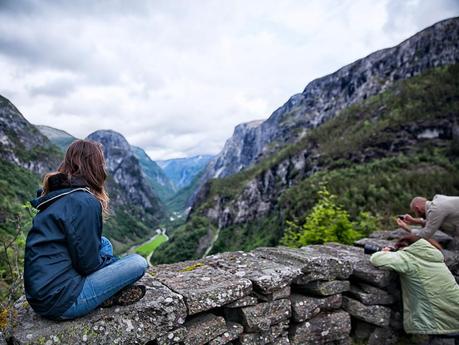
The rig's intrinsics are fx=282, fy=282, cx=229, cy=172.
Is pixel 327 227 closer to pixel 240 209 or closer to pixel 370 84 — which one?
pixel 240 209

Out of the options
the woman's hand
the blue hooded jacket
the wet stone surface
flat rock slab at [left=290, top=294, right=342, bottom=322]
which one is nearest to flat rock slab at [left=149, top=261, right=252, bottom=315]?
flat rock slab at [left=290, top=294, right=342, bottom=322]

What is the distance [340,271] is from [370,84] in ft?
635

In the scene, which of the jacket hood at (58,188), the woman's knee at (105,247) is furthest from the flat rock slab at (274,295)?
the jacket hood at (58,188)

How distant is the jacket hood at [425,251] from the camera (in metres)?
4.73

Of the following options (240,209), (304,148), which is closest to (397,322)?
(240,209)

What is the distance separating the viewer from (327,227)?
31.0 feet

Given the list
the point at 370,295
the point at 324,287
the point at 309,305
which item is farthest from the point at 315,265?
the point at 370,295

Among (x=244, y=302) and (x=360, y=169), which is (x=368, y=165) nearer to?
(x=360, y=169)

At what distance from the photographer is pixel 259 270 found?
4.58 metres

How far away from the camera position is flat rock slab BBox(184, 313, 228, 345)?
11.8 ft

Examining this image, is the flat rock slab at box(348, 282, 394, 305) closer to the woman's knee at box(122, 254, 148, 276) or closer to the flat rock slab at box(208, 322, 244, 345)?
the flat rock slab at box(208, 322, 244, 345)


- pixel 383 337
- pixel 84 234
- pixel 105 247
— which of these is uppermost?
pixel 84 234

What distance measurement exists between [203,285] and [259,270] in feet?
3.29

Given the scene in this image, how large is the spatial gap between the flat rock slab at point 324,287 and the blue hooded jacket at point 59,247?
3496 millimetres
